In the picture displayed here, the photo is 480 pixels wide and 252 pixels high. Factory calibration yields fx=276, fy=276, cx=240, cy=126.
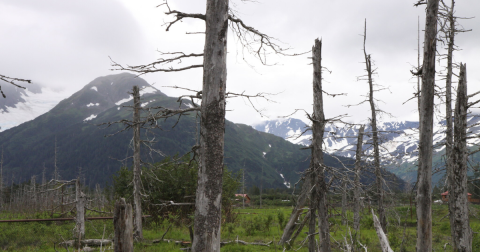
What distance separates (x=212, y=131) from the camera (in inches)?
168

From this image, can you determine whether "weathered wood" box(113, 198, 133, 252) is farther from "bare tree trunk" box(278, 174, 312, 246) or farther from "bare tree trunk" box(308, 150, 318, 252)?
"bare tree trunk" box(278, 174, 312, 246)

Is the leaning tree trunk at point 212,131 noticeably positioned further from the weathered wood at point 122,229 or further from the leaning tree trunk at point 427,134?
the leaning tree trunk at point 427,134

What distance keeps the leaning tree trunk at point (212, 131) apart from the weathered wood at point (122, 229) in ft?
3.04

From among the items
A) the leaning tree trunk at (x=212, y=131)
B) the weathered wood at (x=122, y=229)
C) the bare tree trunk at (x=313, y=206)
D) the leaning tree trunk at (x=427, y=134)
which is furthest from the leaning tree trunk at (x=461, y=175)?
the weathered wood at (x=122, y=229)

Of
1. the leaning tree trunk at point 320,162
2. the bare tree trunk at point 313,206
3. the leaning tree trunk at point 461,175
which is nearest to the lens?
the leaning tree trunk at point 320,162

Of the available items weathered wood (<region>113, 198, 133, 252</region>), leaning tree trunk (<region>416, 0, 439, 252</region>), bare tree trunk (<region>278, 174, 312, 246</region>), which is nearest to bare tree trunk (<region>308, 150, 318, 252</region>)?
bare tree trunk (<region>278, 174, 312, 246</region>)

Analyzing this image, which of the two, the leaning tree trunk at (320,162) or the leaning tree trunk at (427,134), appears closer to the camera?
the leaning tree trunk at (427,134)

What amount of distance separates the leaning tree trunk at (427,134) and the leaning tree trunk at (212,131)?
404 cm

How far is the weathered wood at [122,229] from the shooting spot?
3758mm

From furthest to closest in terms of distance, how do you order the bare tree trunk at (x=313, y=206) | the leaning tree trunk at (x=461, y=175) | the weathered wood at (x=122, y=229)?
1. the leaning tree trunk at (x=461, y=175)
2. the bare tree trunk at (x=313, y=206)
3. the weathered wood at (x=122, y=229)

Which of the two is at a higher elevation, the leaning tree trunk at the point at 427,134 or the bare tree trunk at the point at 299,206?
the leaning tree trunk at the point at 427,134

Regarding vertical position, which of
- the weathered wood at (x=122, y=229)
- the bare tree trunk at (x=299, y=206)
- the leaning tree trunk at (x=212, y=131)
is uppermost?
the leaning tree trunk at (x=212, y=131)

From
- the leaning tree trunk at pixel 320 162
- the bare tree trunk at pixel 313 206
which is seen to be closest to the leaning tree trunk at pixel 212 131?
the leaning tree trunk at pixel 320 162

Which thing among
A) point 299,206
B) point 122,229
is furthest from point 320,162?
point 122,229
